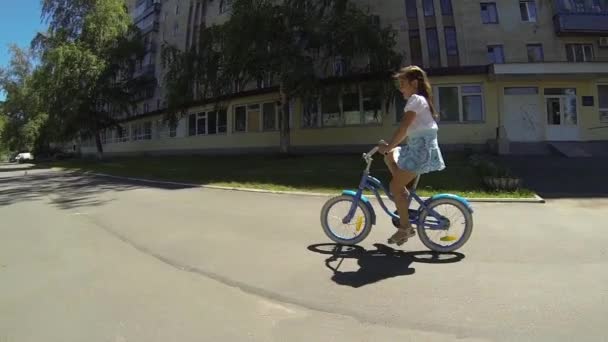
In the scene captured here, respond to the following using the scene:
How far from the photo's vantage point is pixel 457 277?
185 inches

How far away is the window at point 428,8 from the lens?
90.5 feet

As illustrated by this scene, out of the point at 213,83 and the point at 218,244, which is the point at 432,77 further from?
the point at 218,244

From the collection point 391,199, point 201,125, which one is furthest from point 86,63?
point 391,199

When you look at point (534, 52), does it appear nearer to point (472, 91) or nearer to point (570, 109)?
point (570, 109)

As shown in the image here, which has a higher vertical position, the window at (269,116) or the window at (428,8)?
the window at (428,8)

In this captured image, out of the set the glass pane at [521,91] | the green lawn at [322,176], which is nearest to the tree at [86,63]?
the green lawn at [322,176]

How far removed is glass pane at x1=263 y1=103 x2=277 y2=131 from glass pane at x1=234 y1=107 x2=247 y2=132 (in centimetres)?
181

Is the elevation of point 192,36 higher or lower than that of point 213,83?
higher

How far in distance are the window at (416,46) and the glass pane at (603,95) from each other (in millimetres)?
9625

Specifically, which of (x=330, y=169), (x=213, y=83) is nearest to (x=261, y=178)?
(x=330, y=169)

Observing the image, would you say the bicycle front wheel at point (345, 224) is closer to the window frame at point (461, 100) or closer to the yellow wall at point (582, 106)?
the window frame at point (461, 100)

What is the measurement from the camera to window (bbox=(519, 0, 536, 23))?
26.6 metres

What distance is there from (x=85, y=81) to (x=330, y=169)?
25.0m

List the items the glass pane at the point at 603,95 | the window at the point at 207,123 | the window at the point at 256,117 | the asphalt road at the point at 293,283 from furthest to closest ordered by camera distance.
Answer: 1. the window at the point at 207,123
2. the window at the point at 256,117
3. the glass pane at the point at 603,95
4. the asphalt road at the point at 293,283
